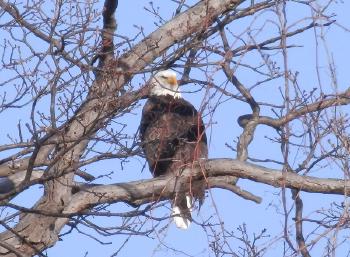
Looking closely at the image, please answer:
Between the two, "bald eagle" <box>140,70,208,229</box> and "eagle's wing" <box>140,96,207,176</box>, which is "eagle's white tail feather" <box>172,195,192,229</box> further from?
"eagle's wing" <box>140,96,207,176</box>

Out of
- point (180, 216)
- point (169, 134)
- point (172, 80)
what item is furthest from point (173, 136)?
point (172, 80)

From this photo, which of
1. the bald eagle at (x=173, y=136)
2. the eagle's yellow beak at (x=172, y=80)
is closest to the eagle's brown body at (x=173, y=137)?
the bald eagle at (x=173, y=136)

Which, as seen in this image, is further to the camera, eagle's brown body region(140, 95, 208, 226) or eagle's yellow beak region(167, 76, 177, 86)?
eagle's yellow beak region(167, 76, 177, 86)

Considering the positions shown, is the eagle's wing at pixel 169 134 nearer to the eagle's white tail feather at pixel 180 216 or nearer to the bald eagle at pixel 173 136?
the bald eagle at pixel 173 136

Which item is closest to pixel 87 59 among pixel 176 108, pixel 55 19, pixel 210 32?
pixel 55 19

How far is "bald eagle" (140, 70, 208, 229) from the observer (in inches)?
214

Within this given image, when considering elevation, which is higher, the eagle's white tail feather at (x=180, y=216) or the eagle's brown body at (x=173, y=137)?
the eagle's brown body at (x=173, y=137)

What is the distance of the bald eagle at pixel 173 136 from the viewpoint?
214 inches

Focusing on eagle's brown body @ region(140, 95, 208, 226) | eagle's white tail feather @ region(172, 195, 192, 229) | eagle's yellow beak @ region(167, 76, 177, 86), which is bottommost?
eagle's white tail feather @ region(172, 195, 192, 229)

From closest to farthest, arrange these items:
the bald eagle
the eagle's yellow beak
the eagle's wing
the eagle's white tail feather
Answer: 1. the eagle's white tail feather
2. the bald eagle
3. the eagle's wing
4. the eagle's yellow beak

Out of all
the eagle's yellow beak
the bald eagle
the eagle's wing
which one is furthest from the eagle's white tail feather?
the eagle's yellow beak

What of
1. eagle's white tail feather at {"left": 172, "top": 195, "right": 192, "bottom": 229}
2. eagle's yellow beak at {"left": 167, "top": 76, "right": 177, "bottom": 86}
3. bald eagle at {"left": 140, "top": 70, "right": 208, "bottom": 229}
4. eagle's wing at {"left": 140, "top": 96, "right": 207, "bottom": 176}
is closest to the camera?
eagle's white tail feather at {"left": 172, "top": 195, "right": 192, "bottom": 229}

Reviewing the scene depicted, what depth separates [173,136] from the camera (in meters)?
6.26

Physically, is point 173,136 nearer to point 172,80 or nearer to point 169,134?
point 169,134
